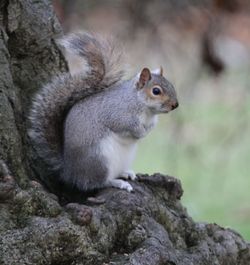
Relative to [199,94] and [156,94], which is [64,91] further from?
[199,94]

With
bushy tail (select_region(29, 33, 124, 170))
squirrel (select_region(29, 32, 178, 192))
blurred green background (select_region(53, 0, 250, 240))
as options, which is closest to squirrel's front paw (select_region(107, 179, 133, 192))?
squirrel (select_region(29, 32, 178, 192))

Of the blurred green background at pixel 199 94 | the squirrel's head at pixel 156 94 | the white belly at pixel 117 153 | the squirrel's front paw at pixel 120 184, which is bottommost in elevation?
the squirrel's front paw at pixel 120 184

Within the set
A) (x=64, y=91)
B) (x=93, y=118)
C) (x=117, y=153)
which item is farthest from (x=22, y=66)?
(x=117, y=153)

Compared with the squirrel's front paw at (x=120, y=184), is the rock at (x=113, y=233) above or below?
below

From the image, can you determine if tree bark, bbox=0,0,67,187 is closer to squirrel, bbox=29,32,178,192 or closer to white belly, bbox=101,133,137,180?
squirrel, bbox=29,32,178,192

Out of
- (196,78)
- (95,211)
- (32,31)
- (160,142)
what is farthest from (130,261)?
(160,142)

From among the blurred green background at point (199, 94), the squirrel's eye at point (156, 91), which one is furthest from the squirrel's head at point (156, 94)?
the blurred green background at point (199, 94)

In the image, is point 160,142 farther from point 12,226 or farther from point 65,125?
point 12,226

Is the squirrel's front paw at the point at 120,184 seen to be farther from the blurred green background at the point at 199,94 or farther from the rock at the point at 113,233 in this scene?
the blurred green background at the point at 199,94

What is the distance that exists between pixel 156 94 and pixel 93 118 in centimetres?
30

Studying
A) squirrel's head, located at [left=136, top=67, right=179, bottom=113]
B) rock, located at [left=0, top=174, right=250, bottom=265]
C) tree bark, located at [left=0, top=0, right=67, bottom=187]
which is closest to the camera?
rock, located at [left=0, top=174, right=250, bottom=265]

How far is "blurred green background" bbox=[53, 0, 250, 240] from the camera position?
5699mm

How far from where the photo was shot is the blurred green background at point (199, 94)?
5.70 m

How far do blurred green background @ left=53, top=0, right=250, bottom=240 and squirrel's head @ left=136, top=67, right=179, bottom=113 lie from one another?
1.08m
